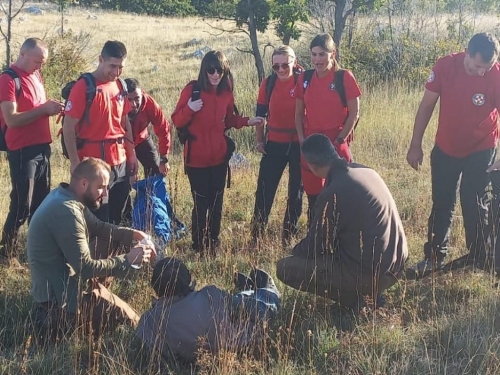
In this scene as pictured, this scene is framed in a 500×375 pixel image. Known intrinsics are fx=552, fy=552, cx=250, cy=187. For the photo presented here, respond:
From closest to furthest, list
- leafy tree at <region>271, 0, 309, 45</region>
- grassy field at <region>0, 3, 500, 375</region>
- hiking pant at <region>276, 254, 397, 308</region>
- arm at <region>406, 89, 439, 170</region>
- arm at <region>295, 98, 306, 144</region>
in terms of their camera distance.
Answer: grassy field at <region>0, 3, 500, 375</region> < hiking pant at <region>276, 254, 397, 308</region> < arm at <region>406, 89, 439, 170</region> < arm at <region>295, 98, 306, 144</region> < leafy tree at <region>271, 0, 309, 45</region>

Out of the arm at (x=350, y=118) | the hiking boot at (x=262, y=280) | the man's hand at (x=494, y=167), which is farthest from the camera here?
the arm at (x=350, y=118)

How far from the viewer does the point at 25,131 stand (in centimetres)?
493

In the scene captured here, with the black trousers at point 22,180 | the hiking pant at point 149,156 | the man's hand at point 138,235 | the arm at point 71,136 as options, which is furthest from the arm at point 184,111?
the man's hand at point 138,235

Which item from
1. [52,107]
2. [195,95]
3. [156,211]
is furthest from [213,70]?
[156,211]

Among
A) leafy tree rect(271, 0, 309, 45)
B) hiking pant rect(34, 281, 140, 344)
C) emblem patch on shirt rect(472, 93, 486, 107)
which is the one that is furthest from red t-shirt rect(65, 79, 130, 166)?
leafy tree rect(271, 0, 309, 45)

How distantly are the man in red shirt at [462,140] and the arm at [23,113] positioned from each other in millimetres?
3136

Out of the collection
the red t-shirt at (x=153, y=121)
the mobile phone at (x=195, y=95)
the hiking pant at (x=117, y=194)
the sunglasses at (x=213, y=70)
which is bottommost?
the hiking pant at (x=117, y=194)

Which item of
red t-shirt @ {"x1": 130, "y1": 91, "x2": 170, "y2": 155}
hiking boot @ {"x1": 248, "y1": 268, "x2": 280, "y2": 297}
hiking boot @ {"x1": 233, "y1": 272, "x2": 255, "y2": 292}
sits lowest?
hiking boot @ {"x1": 233, "y1": 272, "x2": 255, "y2": 292}

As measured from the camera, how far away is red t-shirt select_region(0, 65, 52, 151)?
4.72 metres

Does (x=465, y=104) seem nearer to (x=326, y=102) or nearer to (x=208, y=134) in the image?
(x=326, y=102)

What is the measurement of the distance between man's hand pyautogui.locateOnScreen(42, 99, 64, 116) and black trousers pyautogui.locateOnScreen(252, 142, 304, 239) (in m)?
2.00

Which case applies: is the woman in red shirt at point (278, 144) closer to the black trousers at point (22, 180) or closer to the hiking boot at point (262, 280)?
the hiking boot at point (262, 280)

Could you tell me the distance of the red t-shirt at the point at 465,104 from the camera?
437 cm

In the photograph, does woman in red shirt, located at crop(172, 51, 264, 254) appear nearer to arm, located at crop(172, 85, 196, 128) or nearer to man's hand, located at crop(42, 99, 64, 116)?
arm, located at crop(172, 85, 196, 128)
